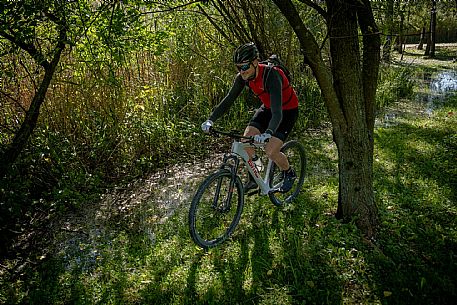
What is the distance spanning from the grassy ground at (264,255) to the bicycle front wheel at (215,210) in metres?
0.16

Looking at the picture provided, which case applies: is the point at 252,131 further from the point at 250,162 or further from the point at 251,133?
the point at 250,162

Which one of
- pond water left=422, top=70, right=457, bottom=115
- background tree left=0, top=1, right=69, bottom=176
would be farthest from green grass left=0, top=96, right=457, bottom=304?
pond water left=422, top=70, right=457, bottom=115

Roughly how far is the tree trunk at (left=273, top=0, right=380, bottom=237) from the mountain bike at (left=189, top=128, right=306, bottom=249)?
851 mm

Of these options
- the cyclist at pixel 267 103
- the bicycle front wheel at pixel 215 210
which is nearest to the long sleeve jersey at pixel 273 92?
the cyclist at pixel 267 103

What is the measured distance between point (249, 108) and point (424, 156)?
360cm

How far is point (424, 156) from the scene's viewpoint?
19.3ft

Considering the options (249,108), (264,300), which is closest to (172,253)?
(264,300)

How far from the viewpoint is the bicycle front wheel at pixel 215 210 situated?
374cm

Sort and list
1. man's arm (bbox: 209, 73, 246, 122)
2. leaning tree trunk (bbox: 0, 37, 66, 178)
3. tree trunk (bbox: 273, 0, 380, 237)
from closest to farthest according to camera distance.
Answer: tree trunk (bbox: 273, 0, 380, 237)
man's arm (bbox: 209, 73, 246, 122)
leaning tree trunk (bbox: 0, 37, 66, 178)

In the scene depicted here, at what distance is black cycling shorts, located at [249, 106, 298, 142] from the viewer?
418cm

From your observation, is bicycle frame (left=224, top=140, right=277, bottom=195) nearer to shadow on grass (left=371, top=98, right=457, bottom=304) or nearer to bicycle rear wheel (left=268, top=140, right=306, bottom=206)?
bicycle rear wheel (left=268, top=140, right=306, bottom=206)

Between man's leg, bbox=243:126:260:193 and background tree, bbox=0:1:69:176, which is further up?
background tree, bbox=0:1:69:176

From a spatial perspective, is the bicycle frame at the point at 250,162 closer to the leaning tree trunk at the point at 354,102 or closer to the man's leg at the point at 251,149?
the man's leg at the point at 251,149

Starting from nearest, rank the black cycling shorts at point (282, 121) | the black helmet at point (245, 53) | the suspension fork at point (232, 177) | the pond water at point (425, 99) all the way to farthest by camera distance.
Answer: the black helmet at point (245, 53), the suspension fork at point (232, 177), the black cycling shorts at point (282, 121), the pond water at point (425, 99)
